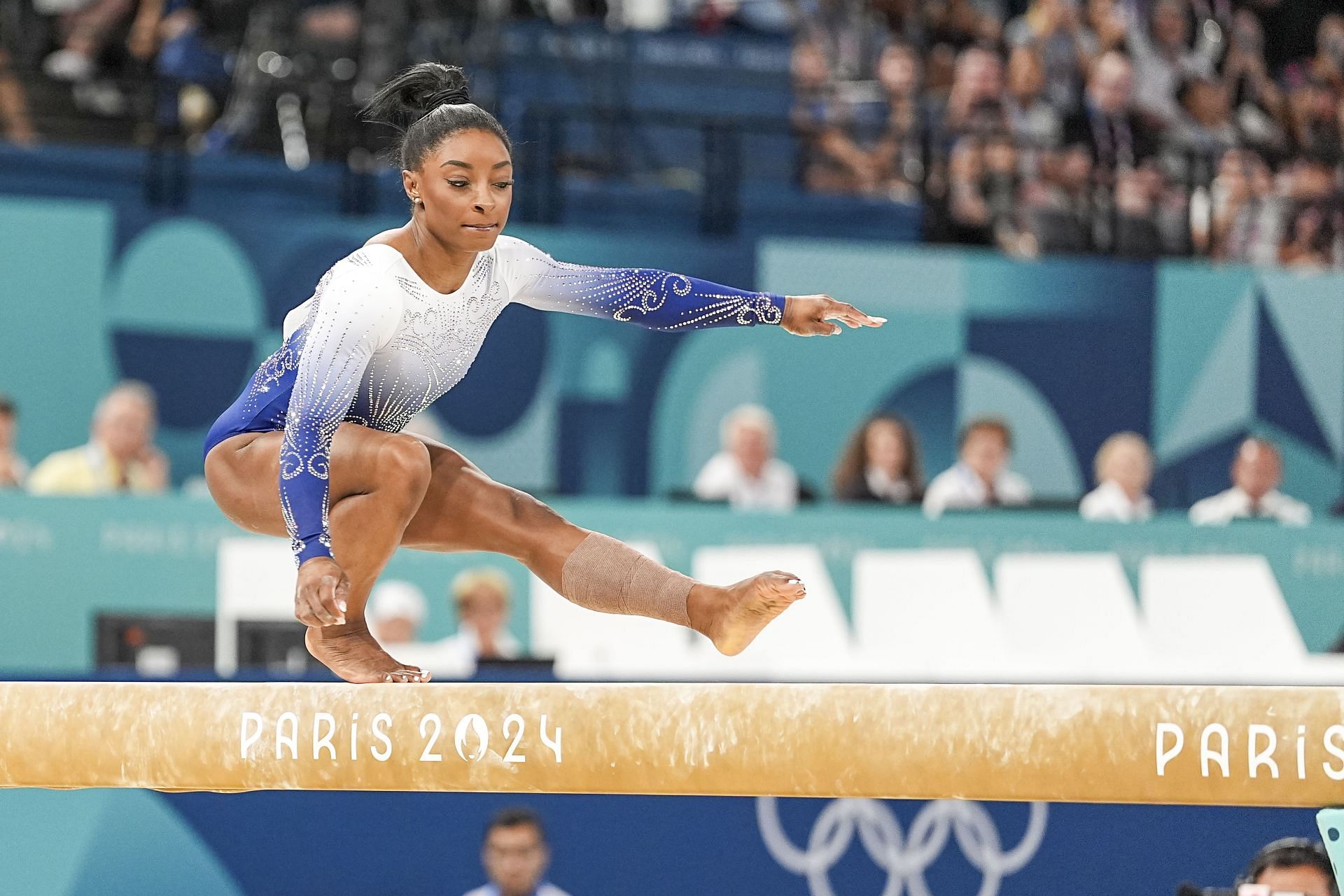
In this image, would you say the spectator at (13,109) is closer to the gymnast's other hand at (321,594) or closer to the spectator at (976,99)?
the spectator at (976,99)

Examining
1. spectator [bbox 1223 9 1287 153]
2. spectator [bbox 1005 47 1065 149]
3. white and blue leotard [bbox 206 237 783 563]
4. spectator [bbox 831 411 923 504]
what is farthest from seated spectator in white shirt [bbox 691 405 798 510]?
spectator [bbox 1223 9 1287 153]

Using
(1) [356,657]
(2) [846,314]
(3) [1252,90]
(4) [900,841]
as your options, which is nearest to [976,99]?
(3) [1252,90]

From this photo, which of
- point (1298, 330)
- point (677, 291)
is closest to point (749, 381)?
point (1298, 330)

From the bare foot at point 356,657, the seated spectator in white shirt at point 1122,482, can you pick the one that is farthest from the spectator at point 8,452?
the seated spectator in white shirt at point 1122,482

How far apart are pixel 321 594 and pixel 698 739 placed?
77cm

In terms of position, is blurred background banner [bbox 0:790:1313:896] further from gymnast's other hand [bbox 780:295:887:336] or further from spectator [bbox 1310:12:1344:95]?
spectator [bbox 1310:12:1344:95]

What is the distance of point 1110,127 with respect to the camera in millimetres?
10102

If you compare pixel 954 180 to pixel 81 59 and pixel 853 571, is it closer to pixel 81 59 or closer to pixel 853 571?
pixel 853 571

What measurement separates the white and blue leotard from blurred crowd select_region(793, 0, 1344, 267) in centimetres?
547

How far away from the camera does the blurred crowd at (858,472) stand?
7.45 metres

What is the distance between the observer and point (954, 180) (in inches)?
379

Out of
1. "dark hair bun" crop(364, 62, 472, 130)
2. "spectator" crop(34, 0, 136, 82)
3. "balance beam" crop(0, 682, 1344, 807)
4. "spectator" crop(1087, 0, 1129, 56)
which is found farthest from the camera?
"spectator" crop(1087, 0, 1129, 56)

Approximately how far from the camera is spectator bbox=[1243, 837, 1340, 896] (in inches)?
192

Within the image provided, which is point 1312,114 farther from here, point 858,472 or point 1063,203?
point 858,472
